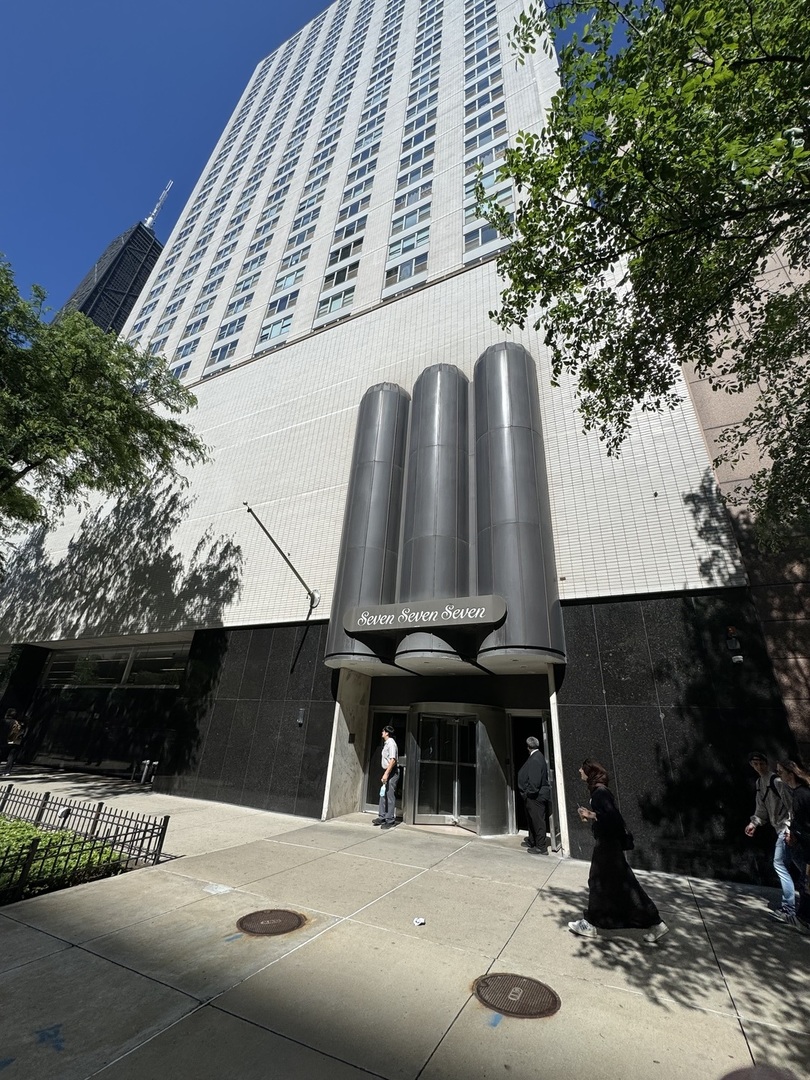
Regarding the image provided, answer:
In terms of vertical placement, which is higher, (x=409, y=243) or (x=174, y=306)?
(x=174, y=306)

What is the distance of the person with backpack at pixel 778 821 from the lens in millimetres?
6113

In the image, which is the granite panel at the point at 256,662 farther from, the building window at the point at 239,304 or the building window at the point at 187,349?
the building window at the point at 239,304

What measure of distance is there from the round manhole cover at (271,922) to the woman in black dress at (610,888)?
3.36 meters

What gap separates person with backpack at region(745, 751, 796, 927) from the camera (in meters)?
6.11

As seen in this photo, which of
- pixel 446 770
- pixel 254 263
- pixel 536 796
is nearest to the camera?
pixel 536 796

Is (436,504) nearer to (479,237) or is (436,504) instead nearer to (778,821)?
(778,821)

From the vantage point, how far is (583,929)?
5402 millimetres

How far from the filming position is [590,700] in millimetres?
9828

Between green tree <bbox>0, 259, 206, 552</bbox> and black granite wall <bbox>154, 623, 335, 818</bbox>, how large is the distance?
7.51m

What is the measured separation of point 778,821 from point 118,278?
6838 inches

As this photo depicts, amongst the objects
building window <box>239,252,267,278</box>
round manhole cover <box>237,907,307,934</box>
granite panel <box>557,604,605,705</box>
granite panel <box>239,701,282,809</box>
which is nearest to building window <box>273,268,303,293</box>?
building window <box>239,252,267,278</box>

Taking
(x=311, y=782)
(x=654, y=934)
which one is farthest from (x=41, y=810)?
(x=654, y=934)

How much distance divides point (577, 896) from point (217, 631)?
13.0 meters

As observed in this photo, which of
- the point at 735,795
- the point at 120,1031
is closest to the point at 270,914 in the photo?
the point at 120,1031
